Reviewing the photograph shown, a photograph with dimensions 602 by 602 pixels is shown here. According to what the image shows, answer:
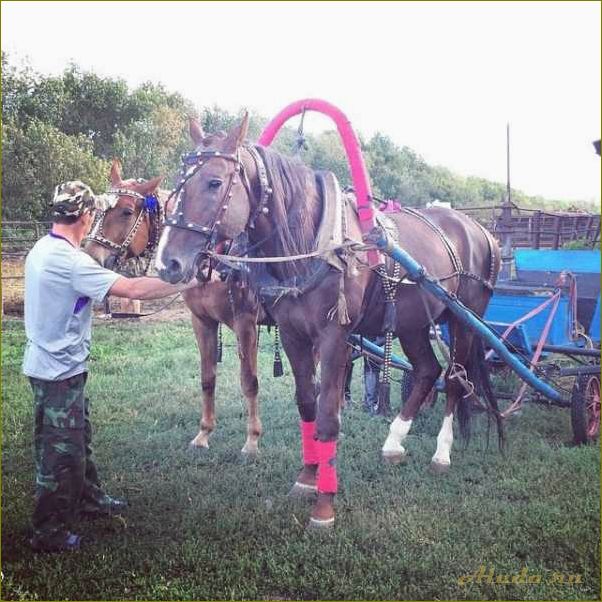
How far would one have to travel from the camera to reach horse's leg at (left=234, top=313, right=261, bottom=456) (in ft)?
13.8

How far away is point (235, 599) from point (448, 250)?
Answer: 296 cm

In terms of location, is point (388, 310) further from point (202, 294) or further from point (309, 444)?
point (202, 294)

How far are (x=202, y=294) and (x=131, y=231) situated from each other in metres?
0.75

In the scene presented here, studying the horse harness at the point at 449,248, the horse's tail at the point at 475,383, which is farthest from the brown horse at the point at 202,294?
the horse's tail at the point at 475,383

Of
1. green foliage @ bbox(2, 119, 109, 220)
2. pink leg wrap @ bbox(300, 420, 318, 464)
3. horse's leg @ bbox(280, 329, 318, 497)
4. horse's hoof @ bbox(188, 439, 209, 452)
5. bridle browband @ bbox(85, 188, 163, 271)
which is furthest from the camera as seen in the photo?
green foliage @ bbox(2, 119, 109, 220)

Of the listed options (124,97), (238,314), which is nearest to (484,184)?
(124,97)

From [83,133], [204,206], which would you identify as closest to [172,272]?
[204,206]

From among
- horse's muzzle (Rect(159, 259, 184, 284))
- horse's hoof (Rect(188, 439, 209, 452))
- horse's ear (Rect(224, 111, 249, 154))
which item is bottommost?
horse's hoof (Rect(188, 439, 209, 452))

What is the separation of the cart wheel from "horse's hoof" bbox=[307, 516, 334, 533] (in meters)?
2.37

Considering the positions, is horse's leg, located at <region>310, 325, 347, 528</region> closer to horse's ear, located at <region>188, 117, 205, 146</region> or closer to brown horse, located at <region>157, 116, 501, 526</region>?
brown horse, located at <region>157, 116, 501, 526</region>

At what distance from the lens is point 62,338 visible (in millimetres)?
2770

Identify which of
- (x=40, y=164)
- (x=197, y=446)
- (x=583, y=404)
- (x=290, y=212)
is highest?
(x=40, y=164)

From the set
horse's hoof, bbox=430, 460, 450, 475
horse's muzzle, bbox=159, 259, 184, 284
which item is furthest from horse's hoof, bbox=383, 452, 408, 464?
horse's muzzle, bbox=159, 259, 184, 284

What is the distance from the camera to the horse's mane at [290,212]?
9.77ft
